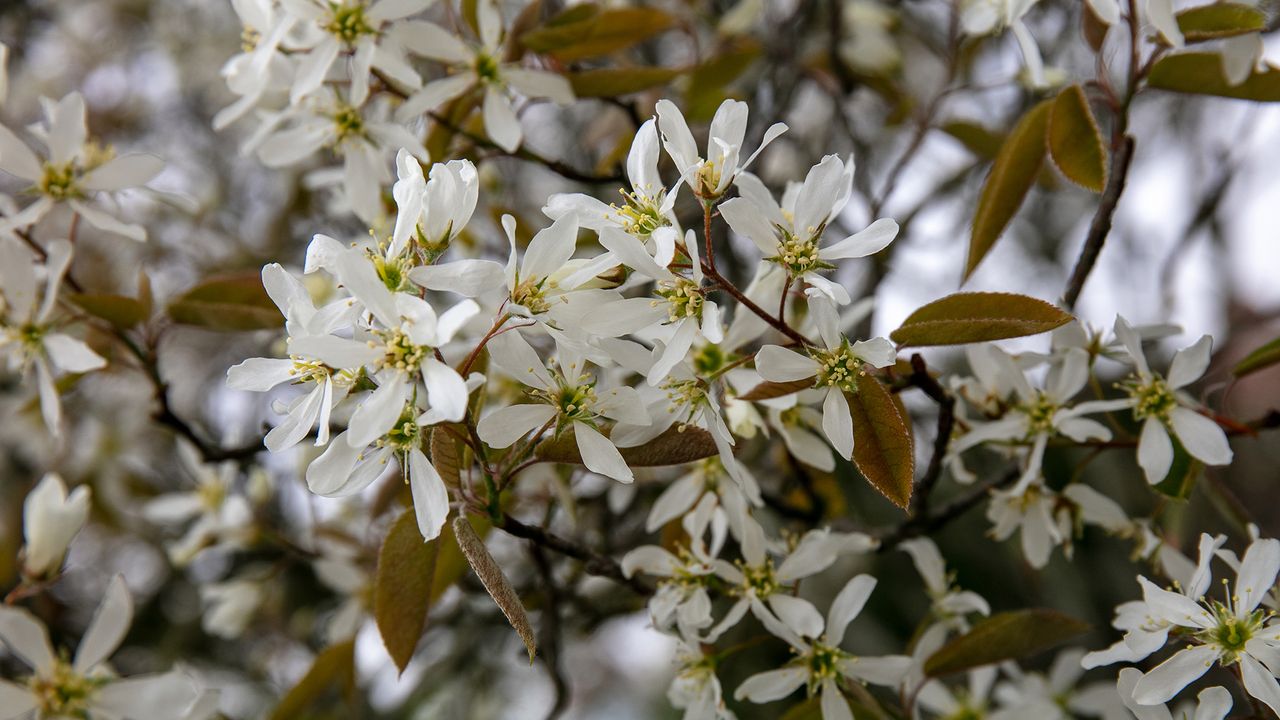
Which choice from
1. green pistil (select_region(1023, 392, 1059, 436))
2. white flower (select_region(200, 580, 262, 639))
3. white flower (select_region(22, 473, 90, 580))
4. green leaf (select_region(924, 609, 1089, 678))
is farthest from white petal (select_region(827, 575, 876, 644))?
white flower (select_region(200, 580, 262, 639))

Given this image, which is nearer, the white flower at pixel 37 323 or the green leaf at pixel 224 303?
the white flower at pixel 37 323

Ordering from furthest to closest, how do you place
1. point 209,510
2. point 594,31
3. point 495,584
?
point 209,510, point 594,31, point 495,584

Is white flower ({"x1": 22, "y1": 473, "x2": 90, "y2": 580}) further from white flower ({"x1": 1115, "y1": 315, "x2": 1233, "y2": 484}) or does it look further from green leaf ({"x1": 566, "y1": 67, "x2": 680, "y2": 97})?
white flower ({"x1": 1115, "y1": 315, "x2": 1233, "y2": 484})

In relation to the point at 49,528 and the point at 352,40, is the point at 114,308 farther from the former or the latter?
the point at 352,40

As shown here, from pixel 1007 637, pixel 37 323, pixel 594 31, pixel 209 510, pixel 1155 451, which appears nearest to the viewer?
pixel 1155 451

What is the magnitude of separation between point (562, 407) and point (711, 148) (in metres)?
0.31

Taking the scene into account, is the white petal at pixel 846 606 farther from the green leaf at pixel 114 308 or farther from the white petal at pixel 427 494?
the green leaf at pixel 114 308

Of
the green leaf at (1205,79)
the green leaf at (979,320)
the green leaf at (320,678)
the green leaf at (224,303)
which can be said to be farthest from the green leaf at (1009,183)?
the green leaf at (320,678)

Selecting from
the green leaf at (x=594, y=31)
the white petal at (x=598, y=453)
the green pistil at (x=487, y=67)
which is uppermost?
the green leaf at (x=594, y=31)

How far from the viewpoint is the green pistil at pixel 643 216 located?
1.01 m

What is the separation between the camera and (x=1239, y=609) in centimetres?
104

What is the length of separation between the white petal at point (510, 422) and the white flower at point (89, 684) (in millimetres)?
515

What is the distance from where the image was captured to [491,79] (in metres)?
1.41

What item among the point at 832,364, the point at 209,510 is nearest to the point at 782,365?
the point at 832,364
